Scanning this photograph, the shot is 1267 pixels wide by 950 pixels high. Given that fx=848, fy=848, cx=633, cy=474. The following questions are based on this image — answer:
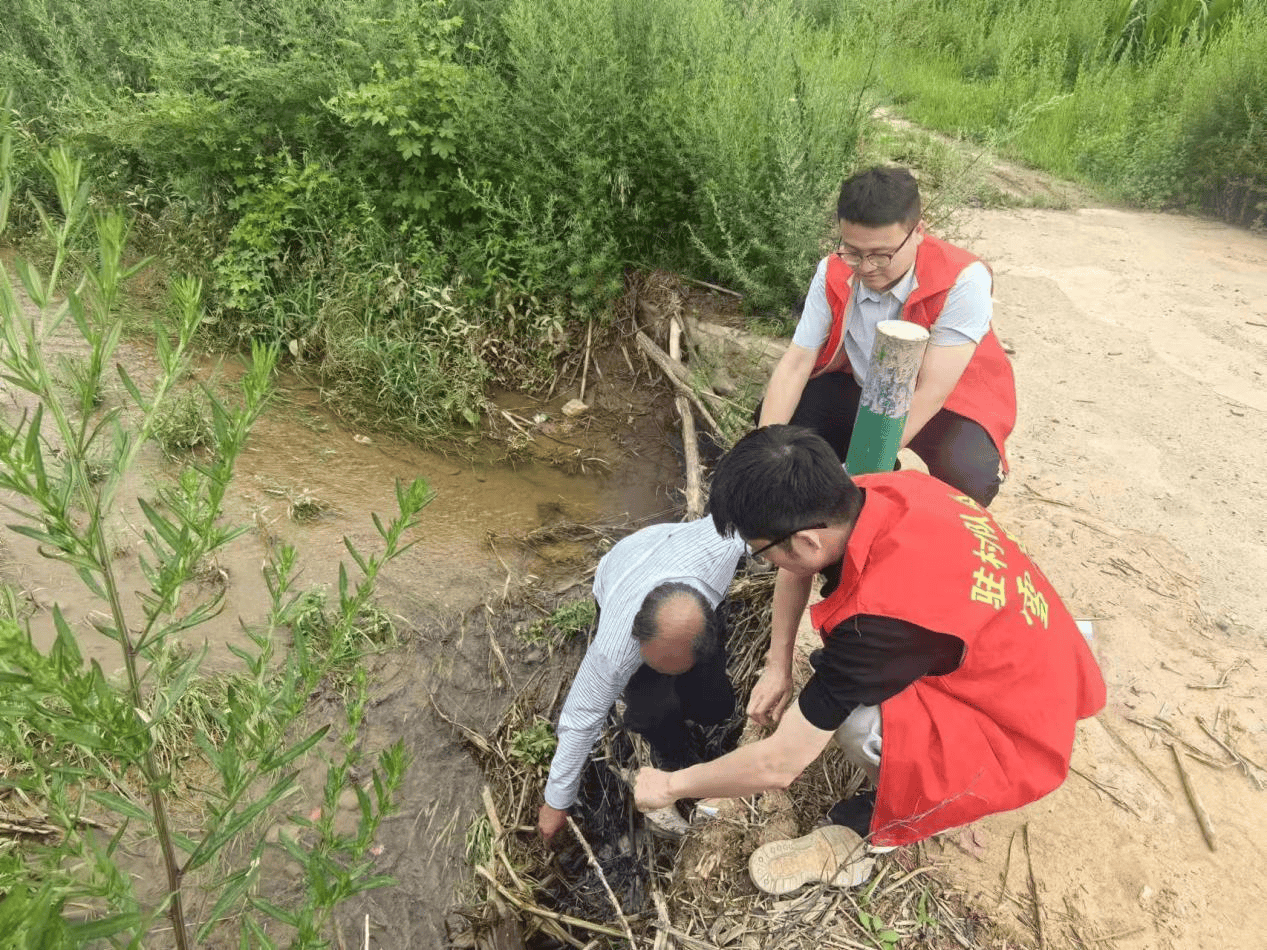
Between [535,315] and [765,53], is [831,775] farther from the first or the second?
[765,53]

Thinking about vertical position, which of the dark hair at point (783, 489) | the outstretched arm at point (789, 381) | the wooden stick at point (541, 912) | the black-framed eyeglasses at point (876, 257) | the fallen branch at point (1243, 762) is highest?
the black-framed eyeglasses at point (876, 257)

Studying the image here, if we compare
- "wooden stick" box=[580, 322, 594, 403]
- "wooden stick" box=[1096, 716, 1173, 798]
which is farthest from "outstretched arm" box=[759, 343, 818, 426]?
"wooden stick" box=[580, 322, 594, 403]

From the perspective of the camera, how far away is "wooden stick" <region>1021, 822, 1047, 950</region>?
2201 millimetres

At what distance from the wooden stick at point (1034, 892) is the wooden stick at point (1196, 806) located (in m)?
0.49

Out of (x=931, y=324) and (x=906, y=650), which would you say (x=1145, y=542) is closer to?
(x=931, y=324)

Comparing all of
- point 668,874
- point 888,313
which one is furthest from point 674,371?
point 668,874

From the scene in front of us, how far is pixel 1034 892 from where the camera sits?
7.55ft

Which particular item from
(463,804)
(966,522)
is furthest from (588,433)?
(966,522)

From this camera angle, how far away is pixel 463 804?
10.2 ft

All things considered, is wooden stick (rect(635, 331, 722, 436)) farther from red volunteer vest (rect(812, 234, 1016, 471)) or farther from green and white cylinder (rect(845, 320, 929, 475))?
green and white cylinder (rect(845, 320, 929, 475))

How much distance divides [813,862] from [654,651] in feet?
2.33

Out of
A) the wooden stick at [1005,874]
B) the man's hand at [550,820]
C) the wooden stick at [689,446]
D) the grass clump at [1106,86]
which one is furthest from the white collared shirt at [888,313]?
the grass clump at [1106,86]

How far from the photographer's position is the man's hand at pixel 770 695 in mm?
2441

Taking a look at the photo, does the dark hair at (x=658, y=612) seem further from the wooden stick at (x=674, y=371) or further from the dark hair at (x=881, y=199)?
the wooden stick at (x=674, y=371)
